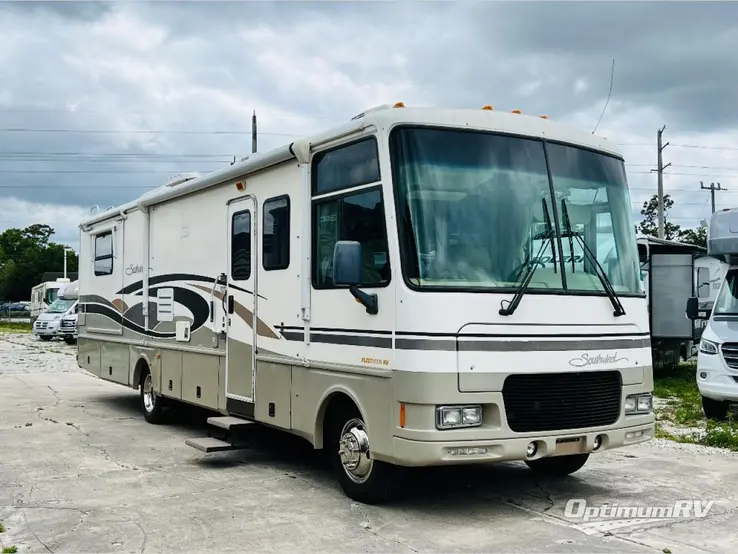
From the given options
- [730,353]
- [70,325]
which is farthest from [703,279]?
[70,325]

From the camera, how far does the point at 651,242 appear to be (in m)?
18.1

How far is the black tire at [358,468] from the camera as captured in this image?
6680 mm

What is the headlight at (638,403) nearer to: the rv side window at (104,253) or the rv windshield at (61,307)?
the rv side window at (104,253)

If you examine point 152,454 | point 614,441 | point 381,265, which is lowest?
point 152,454

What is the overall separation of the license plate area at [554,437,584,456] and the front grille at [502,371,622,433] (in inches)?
3.9

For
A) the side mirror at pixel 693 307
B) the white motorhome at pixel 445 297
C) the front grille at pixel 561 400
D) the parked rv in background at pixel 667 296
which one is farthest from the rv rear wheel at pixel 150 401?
the parked rv in background at pixel 667 296

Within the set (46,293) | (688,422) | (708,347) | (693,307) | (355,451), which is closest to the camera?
(355,451)

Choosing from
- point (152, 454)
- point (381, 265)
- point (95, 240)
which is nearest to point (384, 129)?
point (381, 265)

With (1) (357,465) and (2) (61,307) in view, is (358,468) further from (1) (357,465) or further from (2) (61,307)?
(2) (61,307)

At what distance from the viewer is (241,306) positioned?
8.74m

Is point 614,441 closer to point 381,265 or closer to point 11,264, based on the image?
point 381,265

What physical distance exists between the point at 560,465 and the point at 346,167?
3479mm

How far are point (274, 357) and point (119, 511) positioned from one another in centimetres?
202

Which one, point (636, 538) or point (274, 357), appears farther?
point (274, 357)
